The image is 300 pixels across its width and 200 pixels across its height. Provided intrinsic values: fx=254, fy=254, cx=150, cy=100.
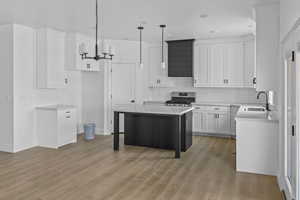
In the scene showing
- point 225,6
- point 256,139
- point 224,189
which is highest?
point 225,6

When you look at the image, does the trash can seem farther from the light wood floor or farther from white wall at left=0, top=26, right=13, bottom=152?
white wall at left=0, top=26, right=13, bottom=152

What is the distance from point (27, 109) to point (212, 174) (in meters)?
4.07

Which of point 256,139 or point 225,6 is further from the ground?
point 225,6

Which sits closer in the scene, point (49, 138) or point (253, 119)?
point (253, 119)

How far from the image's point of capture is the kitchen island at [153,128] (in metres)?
5.20

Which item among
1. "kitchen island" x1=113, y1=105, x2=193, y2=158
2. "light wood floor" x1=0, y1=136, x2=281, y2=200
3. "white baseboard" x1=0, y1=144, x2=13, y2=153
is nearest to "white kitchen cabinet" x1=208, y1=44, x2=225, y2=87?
"kitchen island" x1=113, y1=105, x2=193, y2=158

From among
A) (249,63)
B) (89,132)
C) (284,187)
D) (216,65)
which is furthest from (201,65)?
(284,187)

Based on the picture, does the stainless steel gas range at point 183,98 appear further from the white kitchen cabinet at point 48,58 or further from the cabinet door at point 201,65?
the white kitchen cabinet at point 48,58

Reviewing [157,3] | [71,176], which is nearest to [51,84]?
[71,176]

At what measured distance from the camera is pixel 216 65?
272 inches

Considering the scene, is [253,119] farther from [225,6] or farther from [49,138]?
[49,138]

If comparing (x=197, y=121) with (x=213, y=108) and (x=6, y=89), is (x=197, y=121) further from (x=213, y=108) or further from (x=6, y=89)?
(x=6, y=89)

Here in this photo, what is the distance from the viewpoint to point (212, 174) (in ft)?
12.9

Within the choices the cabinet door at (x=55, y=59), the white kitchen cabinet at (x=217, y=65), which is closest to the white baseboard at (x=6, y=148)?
the cabinet door at (x=55, y=59)
